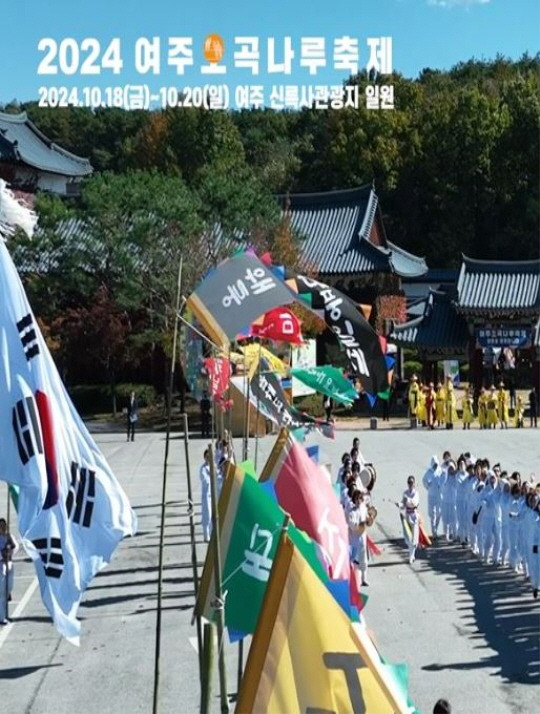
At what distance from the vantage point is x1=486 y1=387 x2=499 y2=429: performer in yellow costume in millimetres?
36031

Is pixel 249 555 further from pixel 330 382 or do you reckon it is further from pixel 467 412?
pixel 467 412

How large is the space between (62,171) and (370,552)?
134ft

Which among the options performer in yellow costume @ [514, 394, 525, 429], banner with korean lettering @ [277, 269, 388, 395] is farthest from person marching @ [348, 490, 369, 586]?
performer in yellow costume @ [514, 394, 525, 429]

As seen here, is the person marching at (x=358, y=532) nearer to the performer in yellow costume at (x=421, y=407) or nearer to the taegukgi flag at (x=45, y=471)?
the taegukgi flag at (x=45, y=471)

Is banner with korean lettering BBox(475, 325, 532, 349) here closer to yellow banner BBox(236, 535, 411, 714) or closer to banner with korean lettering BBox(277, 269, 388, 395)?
banner with korean lettering BBox(277, 269, 388, 395)

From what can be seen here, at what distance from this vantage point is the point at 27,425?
20.1 feet

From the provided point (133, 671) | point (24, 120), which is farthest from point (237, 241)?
point (133, 671)

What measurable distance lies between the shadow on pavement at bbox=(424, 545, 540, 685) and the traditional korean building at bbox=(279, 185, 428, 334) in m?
25.4

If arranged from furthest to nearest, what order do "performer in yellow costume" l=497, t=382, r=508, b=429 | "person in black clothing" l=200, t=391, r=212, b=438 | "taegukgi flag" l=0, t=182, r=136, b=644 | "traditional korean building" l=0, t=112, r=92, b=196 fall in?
"traditional korean building" l=0, t=112, r=92, b=196 < "performer in yellow costume" l=497, t=382, r=508, b=429 < "person in black clothing" l=200, t=391, r=212, b=438 < "taegukgi flag" l=0, t=182, r=136, b=644

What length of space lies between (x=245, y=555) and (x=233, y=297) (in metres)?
3.14

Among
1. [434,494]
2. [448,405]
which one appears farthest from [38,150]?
[434,494]

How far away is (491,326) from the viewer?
40.1 meters

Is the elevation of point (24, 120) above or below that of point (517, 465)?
above

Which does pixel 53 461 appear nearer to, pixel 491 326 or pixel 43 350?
pixel 43 350
